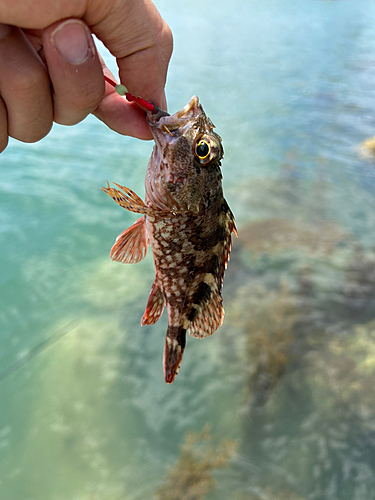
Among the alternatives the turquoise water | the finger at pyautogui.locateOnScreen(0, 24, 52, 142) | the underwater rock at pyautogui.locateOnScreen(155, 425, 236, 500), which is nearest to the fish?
the finger at pyautogui.locateOnScreen(0, 24, 52, 142)

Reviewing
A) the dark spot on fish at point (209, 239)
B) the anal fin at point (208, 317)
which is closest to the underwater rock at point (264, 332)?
the anal fin at point (208, 317)

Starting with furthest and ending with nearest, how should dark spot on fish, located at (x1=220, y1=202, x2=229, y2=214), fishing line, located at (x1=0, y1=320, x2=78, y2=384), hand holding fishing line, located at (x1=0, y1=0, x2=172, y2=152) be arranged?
fishing line, located at (x1=0, y1=320, x2=78, y2=384) < dark spot on fish, located at (x1=220, y1=202, x2=229, y2=214) < hand holding fishing line, located at (x1=0, y1=0, x2=172, y2=152)

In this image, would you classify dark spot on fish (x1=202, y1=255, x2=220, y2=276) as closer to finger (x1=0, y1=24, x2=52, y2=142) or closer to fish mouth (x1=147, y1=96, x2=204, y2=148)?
fish mouth (x1=147, y1=96, x2=204, y2=148)

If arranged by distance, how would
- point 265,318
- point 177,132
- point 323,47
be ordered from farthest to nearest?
1. point 323,47
2. point 265,318
3. point 177,132

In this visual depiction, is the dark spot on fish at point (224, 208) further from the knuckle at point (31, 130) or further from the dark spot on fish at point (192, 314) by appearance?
the knuckle at point (31, 130)

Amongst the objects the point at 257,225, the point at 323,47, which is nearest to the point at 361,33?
the point at 323,47

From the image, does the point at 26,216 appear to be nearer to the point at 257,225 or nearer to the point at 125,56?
the point at 257,225

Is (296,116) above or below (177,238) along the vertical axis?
below
